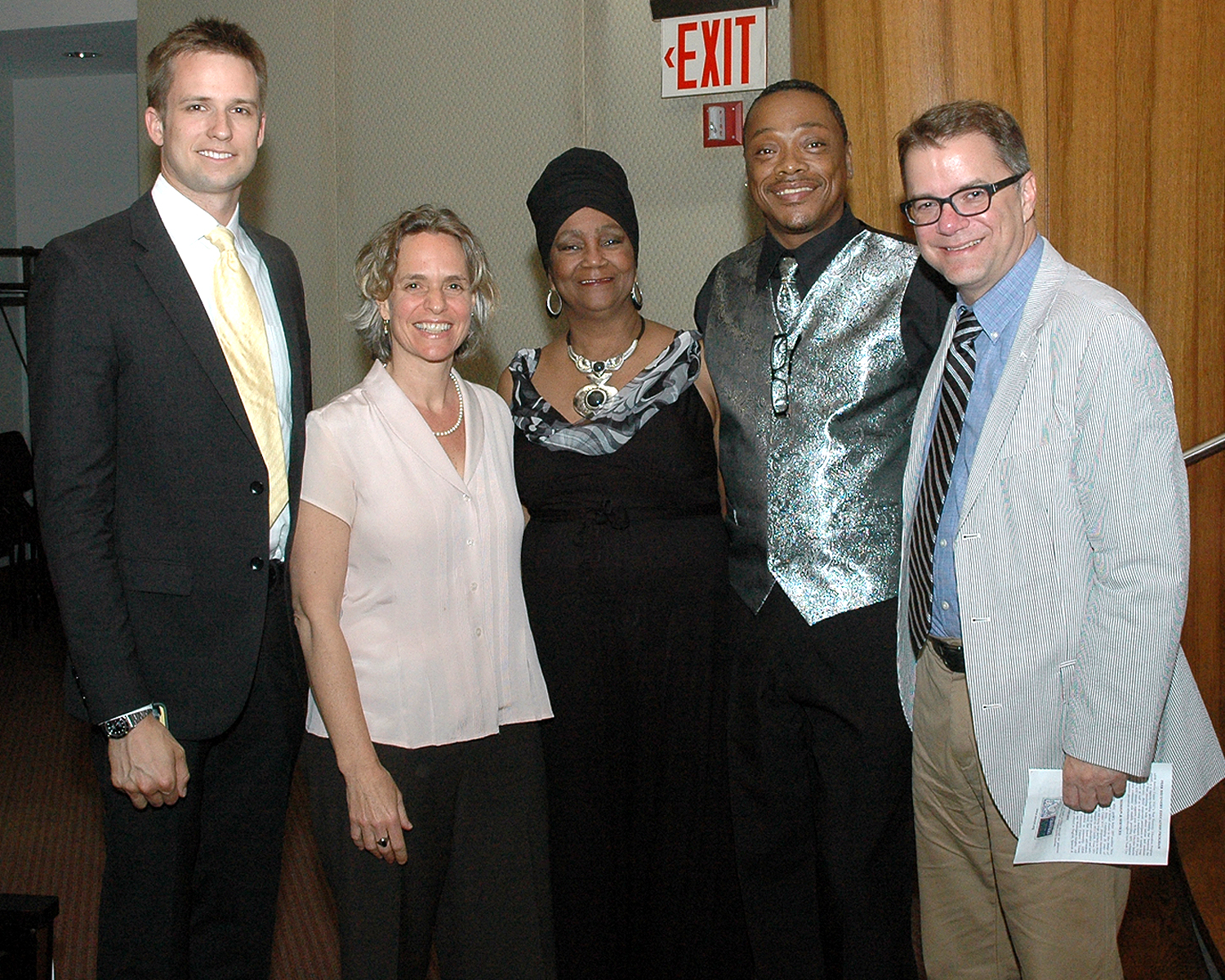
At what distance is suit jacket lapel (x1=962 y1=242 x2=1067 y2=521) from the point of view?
5.53 feet

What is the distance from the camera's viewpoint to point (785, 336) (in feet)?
7.25

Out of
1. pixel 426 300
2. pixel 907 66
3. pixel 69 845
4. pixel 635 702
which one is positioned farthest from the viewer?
pixel 69 845

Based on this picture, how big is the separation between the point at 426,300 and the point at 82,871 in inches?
98.7

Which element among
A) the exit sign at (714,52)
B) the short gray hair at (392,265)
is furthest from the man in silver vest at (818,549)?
the exit sign at (714,52)

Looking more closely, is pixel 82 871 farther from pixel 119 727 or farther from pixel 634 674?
pixel 634 674

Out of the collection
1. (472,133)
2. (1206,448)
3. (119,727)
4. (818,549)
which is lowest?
(119,727)

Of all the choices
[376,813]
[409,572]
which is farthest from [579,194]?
[376,813]

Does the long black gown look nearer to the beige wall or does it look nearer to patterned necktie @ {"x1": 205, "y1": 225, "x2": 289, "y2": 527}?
patterned necktie @ {"x1": 205, "y1": 225, "x2": 289, "y2": 527}

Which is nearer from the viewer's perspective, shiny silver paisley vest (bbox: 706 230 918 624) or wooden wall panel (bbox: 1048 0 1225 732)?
shiny silver paisley vest (bbox: 706 230 918 624)

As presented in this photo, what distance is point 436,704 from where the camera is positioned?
1.94 m

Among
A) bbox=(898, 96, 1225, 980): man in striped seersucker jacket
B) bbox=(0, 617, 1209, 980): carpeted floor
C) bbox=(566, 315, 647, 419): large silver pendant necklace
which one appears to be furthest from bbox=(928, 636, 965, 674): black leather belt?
bbox=(0, 617, 1209, 980): carpeted floor

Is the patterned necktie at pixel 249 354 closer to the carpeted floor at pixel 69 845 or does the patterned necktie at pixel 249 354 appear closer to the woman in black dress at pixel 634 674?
the woman in black dress at pixel 634 674

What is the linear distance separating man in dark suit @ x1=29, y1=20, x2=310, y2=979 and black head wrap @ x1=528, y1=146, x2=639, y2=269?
0.66 meters

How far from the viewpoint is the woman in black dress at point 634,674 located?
7.38ft
